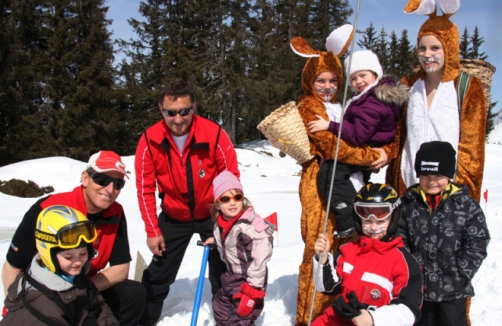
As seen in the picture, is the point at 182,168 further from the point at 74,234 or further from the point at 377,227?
the point at 377,227

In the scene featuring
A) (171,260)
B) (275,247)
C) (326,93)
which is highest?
(326,93)

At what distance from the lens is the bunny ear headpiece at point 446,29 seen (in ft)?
9.35

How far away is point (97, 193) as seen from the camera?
114 inches

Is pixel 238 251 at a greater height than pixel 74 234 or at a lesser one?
lesser

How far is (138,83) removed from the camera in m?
24.8

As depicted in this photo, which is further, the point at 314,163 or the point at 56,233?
the point at 314,163

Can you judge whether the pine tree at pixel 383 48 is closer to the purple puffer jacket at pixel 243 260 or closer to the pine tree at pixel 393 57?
the pine tree at pixel 393 57

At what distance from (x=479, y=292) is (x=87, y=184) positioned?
3.87m

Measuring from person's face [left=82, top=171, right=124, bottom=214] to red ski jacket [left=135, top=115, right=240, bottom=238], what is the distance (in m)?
0.54

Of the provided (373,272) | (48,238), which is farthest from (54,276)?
(373,272)

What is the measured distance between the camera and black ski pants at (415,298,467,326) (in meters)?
2.71

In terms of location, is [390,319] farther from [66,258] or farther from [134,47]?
[134,47]

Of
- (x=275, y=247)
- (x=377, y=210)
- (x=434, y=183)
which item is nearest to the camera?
(x=377, y=210)

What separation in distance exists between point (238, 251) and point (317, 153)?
0.94 metres
